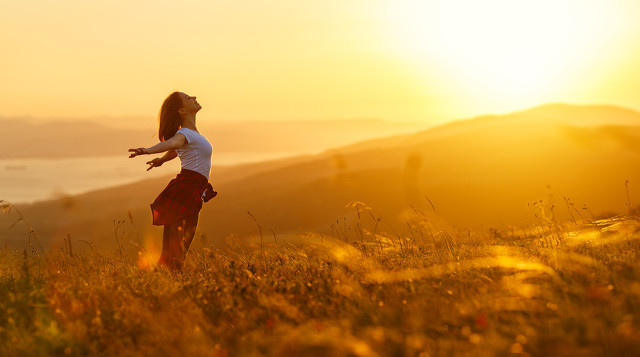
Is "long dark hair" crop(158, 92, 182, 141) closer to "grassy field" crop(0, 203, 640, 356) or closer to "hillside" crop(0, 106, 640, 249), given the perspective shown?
"grassy field" crop(0, 203, 640, 356)

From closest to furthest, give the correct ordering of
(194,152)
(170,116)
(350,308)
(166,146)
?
(350,308) < (166,146) < (194,152) < (170,116)

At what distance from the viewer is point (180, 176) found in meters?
6.58

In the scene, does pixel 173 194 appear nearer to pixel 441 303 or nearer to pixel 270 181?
pixel 441 303

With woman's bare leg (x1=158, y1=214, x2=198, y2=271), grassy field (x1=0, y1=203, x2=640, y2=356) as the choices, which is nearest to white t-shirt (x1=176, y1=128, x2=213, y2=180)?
woman's bare leg (x1=158, y1=214, x2=198, y2=271)

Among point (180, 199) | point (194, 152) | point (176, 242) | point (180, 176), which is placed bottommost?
point (176, 242)

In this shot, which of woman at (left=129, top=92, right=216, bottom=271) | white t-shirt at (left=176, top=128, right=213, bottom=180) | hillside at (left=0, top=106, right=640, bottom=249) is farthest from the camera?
hillside at (left=0, top=106, right=640, bottom=249)

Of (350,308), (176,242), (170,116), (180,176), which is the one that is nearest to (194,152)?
(180,176)

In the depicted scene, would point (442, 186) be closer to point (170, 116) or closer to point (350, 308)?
point (170, 116)

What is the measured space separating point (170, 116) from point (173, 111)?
0.20 feet

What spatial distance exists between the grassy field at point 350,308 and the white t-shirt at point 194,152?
1086mm

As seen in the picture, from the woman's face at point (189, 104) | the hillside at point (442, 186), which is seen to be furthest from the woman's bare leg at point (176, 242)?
the hillside at point (442, 186)

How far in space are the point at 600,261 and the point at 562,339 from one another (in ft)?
7.00

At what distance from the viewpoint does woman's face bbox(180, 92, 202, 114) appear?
6.68m

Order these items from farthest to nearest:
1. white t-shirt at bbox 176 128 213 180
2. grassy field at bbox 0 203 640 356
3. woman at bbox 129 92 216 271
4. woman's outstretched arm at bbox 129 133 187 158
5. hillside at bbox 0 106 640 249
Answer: hillside at bbox 0 106 640 249, white t-shirt at bbox 176 128 213 180, woman at bbox 129 92 216 271, woman's outstretched arm at bbox 129 133 187 158, grassy field at bbox 0 203 640 356
